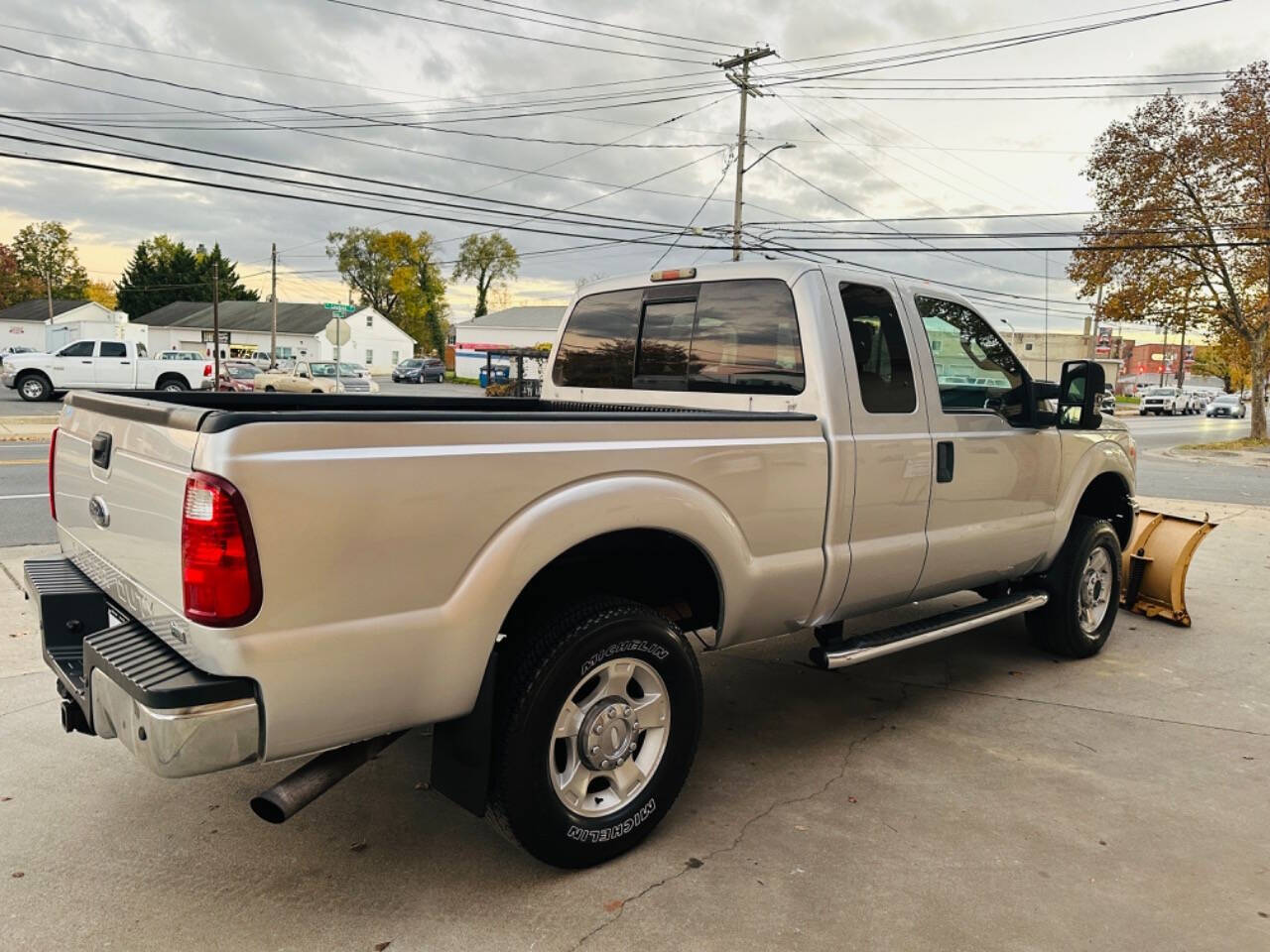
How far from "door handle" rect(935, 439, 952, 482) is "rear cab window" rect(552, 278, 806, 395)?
79 centimetres

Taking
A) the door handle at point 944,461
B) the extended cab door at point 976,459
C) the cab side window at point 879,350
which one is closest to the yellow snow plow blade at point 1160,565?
the extended cab door at point 976,459

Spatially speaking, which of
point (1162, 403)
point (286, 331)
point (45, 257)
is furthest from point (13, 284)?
point (1162, 403)

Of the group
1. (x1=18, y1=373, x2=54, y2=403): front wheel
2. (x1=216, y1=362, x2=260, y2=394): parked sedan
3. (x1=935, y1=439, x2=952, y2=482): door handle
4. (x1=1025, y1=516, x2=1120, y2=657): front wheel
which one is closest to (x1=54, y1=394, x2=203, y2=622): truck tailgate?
(x1=935, y1=439, x2=952, y2=482): door handle

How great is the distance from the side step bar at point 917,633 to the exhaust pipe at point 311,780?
1.82 m

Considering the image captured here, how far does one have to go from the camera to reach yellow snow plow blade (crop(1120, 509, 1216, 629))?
20.5ft

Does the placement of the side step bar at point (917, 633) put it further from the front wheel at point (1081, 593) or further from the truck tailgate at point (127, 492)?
the truck tailgate at point (127, 492)

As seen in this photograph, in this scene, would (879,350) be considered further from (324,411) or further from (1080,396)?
(324,411)

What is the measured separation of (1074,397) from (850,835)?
2.64m

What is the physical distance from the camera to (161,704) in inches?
85.2

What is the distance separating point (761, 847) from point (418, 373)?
200 feet

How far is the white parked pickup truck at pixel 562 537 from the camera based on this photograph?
2.21 m

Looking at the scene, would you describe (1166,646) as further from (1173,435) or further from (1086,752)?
(1173,435)

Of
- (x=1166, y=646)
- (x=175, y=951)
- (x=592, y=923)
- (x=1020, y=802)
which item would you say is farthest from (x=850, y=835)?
(x=1166, y=646)

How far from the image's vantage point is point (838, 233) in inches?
1173
